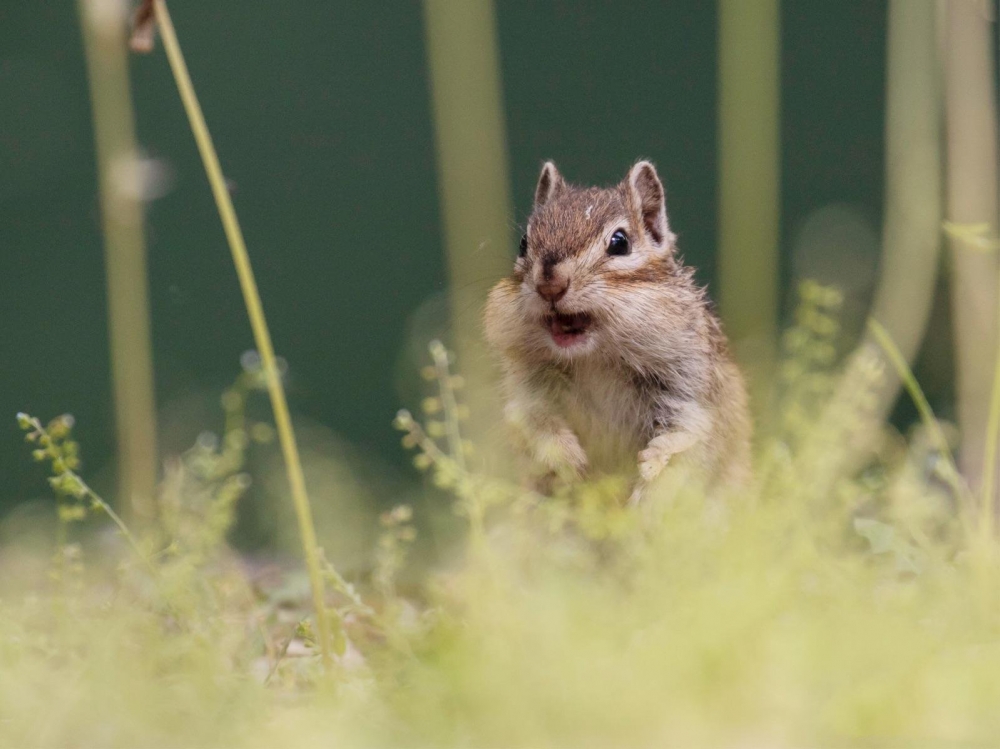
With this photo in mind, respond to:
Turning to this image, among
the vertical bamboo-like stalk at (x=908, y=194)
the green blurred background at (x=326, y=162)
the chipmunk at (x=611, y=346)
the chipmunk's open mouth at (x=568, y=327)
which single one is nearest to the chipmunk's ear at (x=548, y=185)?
the chipmunk at (x=611, y=346)

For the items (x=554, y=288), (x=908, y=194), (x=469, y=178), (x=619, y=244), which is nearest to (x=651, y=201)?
(x=619, y=244)

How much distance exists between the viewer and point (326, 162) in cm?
376

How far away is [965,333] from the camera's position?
2.76 metres

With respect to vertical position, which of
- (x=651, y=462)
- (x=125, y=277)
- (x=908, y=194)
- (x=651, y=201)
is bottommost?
(x=651, y=462)

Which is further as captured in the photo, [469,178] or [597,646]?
[469,178]

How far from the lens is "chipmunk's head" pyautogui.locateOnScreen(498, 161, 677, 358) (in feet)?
8.08

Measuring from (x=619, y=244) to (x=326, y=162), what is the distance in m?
1.45

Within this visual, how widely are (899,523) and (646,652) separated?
1361 mm

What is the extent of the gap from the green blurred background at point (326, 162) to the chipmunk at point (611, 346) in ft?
3.33

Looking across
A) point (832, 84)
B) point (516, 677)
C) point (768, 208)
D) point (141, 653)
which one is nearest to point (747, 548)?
point (516, 677)

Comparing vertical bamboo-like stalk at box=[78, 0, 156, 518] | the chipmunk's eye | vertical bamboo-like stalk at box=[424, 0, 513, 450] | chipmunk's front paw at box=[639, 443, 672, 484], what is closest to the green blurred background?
vertical bamboo-like stalk at box=[78, 0, 156, 518]

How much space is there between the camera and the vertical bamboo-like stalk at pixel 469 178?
3.06 metres

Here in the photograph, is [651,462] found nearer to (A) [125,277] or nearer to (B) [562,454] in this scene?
(B) [562,454]

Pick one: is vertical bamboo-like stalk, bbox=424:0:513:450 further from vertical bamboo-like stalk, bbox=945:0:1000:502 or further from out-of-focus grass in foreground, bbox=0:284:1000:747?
vertical bamboo-like stalk, bbox=945:0:1000:502
